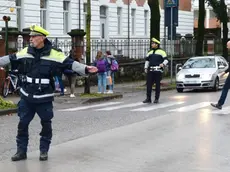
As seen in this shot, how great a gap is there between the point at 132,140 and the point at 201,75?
13176 mm

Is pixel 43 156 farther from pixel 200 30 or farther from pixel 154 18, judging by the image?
pixel 200 30

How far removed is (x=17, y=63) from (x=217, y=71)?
16.5 meters

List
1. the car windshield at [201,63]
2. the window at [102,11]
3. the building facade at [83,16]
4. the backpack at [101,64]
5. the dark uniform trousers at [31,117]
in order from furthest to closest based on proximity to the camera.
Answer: the window at [102,11] → the building facade at [83,16] → the car windshield at [201,63] → the backpack at [101,64] → the dark uniform trousers at [31,117]

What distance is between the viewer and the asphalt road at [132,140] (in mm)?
8156

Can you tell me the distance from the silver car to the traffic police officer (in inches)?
596

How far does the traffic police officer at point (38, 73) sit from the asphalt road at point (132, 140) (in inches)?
20.1

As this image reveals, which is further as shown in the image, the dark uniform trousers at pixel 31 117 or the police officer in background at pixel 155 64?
the police officer in background at pixel 155 64

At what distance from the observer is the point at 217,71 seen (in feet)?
78.2

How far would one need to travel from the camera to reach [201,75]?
23.0 metres

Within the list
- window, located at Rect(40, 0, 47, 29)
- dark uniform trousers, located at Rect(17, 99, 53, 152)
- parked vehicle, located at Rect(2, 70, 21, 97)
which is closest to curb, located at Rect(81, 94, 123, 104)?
parked vehicle, located at Rect(2, 70, 21, 97)

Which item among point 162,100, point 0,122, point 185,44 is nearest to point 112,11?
point 185,44

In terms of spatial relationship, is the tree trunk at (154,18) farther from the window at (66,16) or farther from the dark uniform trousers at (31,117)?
the dark uniform trousers at (31,117)

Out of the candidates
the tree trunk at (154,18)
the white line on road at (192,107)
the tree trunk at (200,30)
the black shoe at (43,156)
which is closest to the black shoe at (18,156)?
the black shoe at (43,156)

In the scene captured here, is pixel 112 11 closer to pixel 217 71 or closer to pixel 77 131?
pixel 217 71
